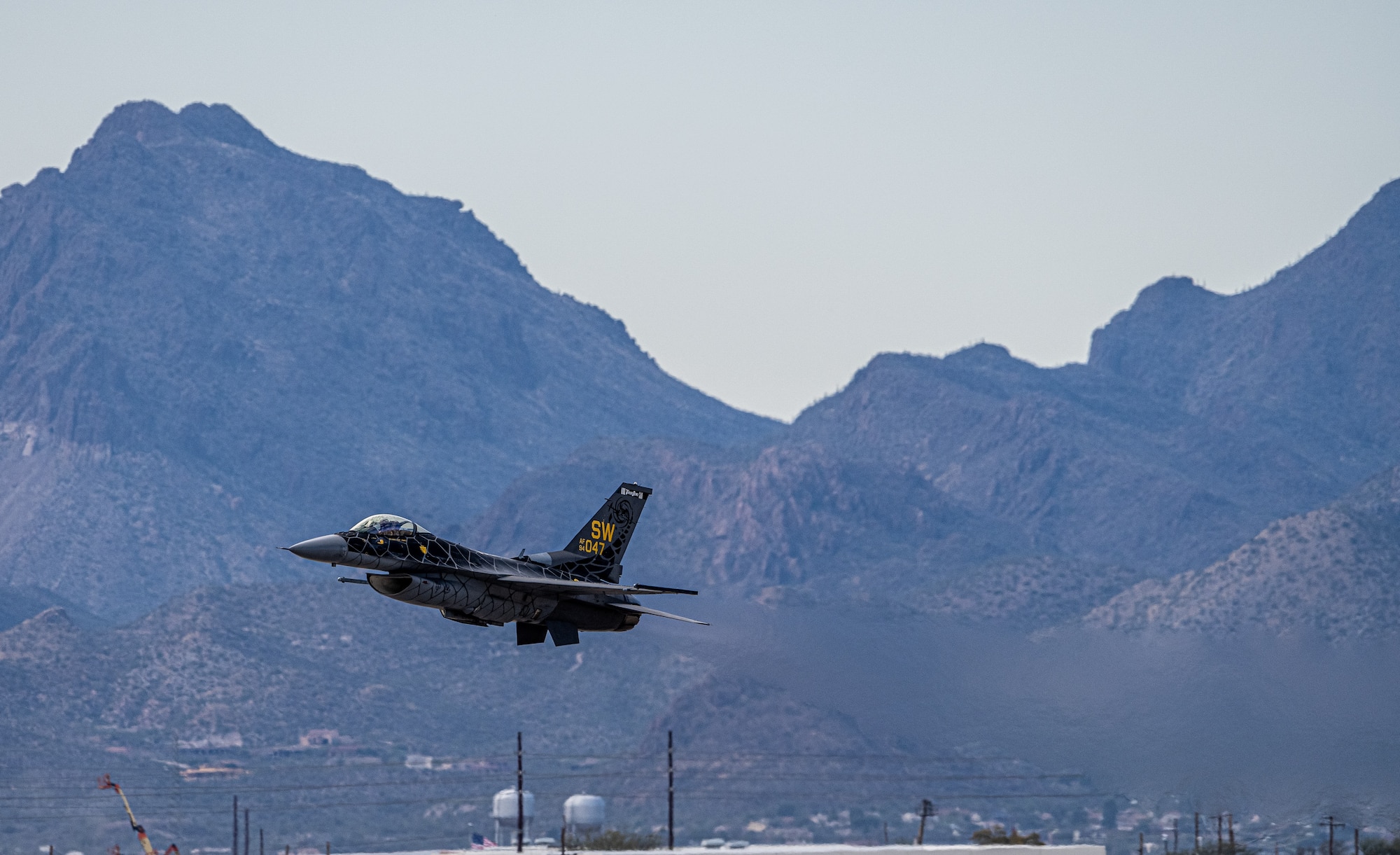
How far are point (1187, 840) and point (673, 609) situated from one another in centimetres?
4847

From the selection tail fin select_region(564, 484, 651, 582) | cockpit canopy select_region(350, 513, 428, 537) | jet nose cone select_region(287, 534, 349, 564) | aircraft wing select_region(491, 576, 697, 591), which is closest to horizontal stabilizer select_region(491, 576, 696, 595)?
aircraft wing select_region(491, 576, 697, 591)

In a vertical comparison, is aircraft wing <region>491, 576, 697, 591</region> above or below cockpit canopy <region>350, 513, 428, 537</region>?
below

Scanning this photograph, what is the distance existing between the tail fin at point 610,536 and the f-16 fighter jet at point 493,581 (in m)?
0.05

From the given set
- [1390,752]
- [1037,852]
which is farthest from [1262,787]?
[1037,852]

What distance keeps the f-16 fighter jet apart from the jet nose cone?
3 centimetres

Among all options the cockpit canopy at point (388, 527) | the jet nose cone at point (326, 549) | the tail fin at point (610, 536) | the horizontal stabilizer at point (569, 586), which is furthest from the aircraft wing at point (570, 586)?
the jet nose cone at point (326, 549)

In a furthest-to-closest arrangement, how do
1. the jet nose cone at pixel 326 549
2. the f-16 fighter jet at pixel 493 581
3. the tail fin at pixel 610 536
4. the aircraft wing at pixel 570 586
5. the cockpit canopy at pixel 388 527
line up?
the tail fin at pixel 610 536 < the aircraft wing at pixel 570 586 < the cockpit canopy at pixel 388 527 < the f-16 fighter jet at pixel 493 581 < the jet nose cone at pixel 326 549

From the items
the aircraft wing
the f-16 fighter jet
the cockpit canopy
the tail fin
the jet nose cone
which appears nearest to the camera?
the jet nose cone

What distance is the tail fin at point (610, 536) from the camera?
66250 millimetres

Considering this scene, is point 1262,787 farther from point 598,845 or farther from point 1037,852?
point 1037,852

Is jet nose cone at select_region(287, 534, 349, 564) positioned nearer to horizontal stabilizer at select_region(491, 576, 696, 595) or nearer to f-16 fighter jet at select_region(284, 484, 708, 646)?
f-16 fighter jet at select_region(284, 484, 708, 646)

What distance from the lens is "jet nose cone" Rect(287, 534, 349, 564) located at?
186ft

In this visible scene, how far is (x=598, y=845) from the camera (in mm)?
141875

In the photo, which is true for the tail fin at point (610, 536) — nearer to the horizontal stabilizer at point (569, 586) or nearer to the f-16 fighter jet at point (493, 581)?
the f-16 fighter jet at point (493, 581)
